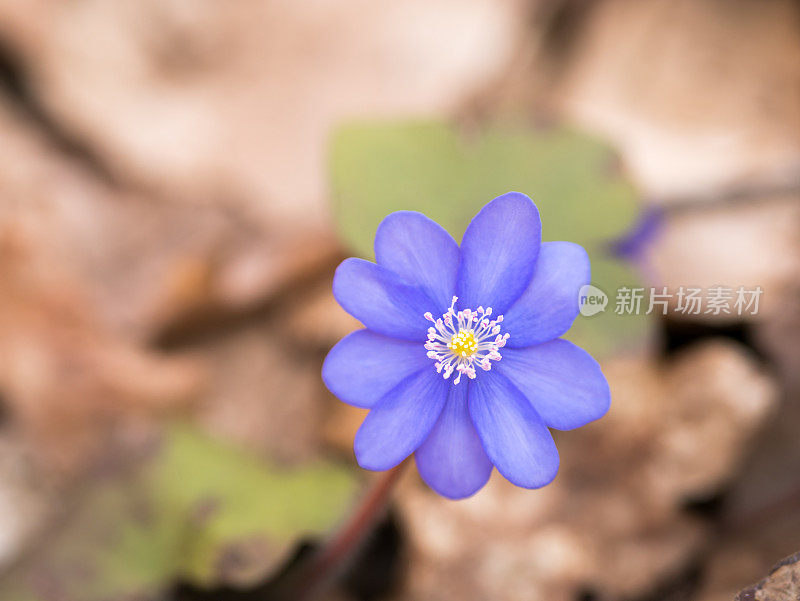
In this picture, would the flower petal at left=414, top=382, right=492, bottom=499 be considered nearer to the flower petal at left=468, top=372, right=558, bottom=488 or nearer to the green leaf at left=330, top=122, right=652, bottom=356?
the flower petal at left=468, top=372, right=558, bottom=488

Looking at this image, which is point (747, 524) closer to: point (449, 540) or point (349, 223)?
point (449, 540)

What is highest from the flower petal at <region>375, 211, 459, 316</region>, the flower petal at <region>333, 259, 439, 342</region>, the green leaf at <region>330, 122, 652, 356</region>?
the green leaf at <region>330, 122, 652, 356</region>

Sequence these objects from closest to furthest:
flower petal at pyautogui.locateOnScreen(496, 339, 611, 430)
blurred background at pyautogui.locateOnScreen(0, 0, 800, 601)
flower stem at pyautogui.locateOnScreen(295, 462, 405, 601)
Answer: flower petal at pyautogui.locateOnScreen(496, 339, 611, 430) → flower stem at pyautogui.locateOnScreen(295, 462, 405, 601) → blurred background at pyautogui.locateOnScreen(0, 0, 800, 601)

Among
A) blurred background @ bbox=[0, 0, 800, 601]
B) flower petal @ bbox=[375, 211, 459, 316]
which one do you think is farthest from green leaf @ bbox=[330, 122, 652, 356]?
flower petal @ bbox=[375, 211, 459, 316]

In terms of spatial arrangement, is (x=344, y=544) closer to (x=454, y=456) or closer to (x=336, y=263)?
(x=454, y=456)

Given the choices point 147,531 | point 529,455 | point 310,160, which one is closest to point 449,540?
point 147,531

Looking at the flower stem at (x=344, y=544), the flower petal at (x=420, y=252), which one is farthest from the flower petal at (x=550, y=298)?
the flower stem at (x=344, y=544)
